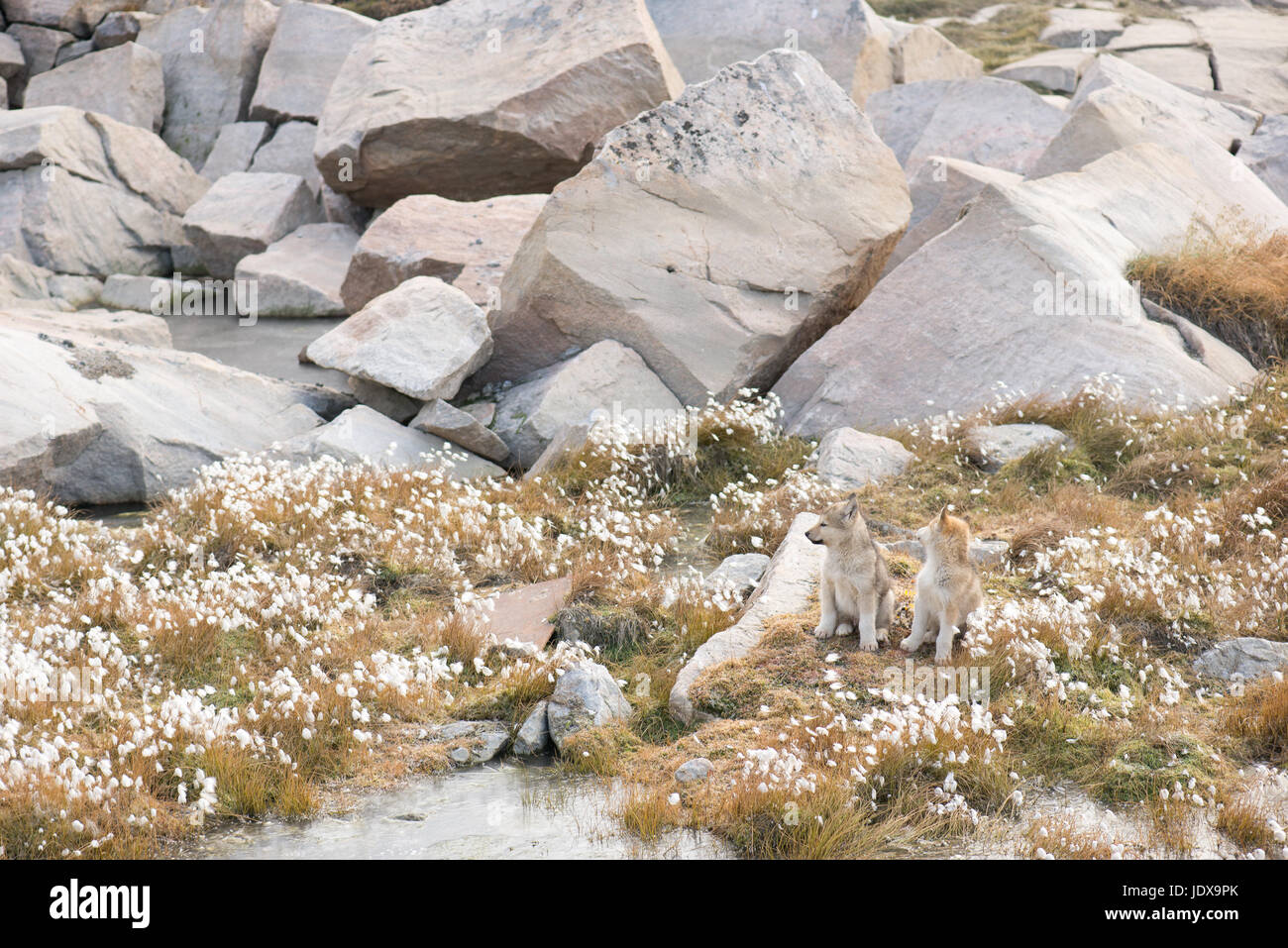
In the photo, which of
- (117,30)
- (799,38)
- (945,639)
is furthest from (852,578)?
(117,30)

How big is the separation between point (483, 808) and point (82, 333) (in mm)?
8381

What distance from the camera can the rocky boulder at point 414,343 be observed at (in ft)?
36.9

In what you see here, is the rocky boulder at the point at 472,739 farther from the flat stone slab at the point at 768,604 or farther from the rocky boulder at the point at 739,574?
the rocky boulder at the point at 739,574

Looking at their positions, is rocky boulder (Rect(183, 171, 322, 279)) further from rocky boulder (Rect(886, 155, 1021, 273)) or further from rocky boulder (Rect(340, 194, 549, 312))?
rocky boulder (Rect(886, 155, 1021, 273))

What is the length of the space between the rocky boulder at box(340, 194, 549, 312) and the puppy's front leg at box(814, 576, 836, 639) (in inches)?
296

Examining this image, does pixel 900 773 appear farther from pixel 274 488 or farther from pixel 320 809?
pixel 274 488

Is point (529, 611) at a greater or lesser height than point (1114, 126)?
lesser

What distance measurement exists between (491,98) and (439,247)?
2.79 meters

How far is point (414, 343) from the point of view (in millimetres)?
11453

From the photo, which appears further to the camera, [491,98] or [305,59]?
[305,59]

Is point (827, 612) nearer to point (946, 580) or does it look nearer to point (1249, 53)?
point (946, 580)

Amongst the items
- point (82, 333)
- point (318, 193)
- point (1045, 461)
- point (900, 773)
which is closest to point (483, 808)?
point (900, 773)

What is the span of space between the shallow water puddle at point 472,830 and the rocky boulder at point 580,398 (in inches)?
221

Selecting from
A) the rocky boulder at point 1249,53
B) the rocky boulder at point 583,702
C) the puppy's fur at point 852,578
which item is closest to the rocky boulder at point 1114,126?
the rocky boulder at point 1249,53
